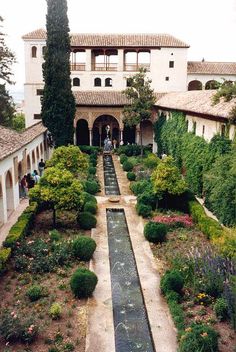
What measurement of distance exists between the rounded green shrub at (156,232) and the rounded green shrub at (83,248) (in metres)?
2.61

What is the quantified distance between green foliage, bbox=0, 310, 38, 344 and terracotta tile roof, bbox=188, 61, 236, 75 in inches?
1449

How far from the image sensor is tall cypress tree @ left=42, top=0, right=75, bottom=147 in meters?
30.0

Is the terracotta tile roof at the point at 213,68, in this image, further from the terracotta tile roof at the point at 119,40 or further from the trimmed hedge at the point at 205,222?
the trimmed hedge at the point at 205,222

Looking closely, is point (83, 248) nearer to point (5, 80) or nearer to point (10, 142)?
point (10, 142)

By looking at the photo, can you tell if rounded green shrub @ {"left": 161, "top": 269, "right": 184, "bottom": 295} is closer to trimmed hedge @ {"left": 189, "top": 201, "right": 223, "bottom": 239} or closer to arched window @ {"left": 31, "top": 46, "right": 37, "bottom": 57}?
trimmed hedge @ {"left": 189, "top": 201, "right": 223, "bottom": 239}

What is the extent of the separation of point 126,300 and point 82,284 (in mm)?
1424

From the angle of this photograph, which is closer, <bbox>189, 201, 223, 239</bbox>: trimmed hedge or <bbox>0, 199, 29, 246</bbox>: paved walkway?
<bbox>189, 201, 223, 239</bbox>: trimmed hedge

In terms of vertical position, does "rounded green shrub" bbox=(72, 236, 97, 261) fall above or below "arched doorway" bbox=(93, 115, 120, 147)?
below

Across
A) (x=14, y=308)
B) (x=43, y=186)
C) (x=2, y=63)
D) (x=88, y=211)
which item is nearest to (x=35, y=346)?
(x=14, y=308)

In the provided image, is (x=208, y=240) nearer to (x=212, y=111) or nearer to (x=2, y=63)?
(x=212, y=111)

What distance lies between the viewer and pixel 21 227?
15.4m

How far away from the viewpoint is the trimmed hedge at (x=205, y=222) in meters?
14.8

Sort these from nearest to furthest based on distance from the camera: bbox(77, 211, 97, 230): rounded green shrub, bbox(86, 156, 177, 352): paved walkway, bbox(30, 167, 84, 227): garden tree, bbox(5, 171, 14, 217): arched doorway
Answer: bbox(86, 156, 177, 352): paved walkway < bbox(30, 167, 84, 227): garden tree < bbox(77, 211, 97, 230): rounded green shrub < bbox(5, 171, 14, 217): arched doorway

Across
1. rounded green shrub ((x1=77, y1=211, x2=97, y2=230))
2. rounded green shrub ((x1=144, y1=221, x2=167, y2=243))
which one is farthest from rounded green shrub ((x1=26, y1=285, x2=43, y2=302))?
rounded green shrub ((x1=77, y1=211, x2=97, y2=230))
